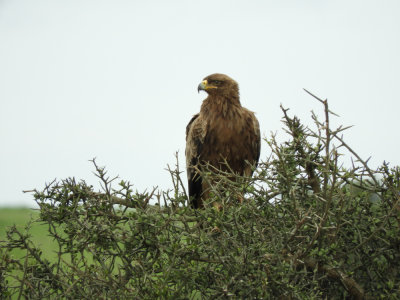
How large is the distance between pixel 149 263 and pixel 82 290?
456 mm

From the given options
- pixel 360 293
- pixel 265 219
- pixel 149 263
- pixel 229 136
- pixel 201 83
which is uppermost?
pixel 201 83

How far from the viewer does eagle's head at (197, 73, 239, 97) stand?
259 inches

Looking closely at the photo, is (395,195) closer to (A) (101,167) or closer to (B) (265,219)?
(B) (265,219)

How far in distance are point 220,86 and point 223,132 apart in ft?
2.30

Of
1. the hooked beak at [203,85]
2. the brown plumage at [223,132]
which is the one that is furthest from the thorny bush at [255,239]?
the hooked beak at [203,85]

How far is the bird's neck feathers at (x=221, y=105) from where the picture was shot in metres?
6.36

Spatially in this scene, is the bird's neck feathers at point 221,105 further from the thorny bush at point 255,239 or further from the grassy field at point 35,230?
the thorny bush at point 255,239

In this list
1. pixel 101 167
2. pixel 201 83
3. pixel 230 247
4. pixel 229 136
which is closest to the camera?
pixel 230 247

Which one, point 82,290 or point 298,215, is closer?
point 298,215

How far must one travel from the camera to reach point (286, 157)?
317 centimetres

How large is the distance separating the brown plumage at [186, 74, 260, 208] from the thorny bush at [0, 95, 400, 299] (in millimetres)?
2894

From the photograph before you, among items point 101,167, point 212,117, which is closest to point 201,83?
point 212,117

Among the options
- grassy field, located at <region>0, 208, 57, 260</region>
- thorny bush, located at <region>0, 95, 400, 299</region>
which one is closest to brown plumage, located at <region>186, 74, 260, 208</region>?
grassy field, located at <region>0, 208, 57, 260</region>

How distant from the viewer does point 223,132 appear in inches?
246
